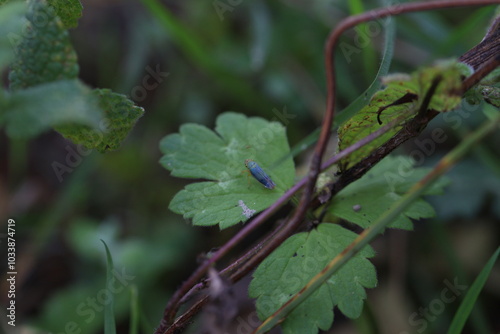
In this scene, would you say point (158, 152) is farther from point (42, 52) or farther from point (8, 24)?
point (8, 24)

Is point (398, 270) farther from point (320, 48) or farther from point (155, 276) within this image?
point (320, 48)

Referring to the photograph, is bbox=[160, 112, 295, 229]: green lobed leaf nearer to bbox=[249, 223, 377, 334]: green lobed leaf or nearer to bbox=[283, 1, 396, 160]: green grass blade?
bbox=[283, 1, 396, 160]: green grass blade

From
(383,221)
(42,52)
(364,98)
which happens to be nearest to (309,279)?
(383,221)

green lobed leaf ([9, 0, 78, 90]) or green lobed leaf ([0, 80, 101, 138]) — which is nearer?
green lobed leaf ([0, 80, 101, 138])

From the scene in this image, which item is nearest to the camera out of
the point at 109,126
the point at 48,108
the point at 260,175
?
the point at 48,108

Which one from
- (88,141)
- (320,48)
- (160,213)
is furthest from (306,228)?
(320,48)

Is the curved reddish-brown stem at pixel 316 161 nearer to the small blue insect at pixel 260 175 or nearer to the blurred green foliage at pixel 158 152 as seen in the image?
the small blue insect at pixel 260 175

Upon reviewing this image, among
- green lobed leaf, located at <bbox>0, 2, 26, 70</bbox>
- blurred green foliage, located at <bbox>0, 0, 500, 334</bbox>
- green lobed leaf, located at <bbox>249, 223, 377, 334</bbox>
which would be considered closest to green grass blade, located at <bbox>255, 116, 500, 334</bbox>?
green lobed leaf, located at <bbox>249, 223, 377, 334</bbox>
